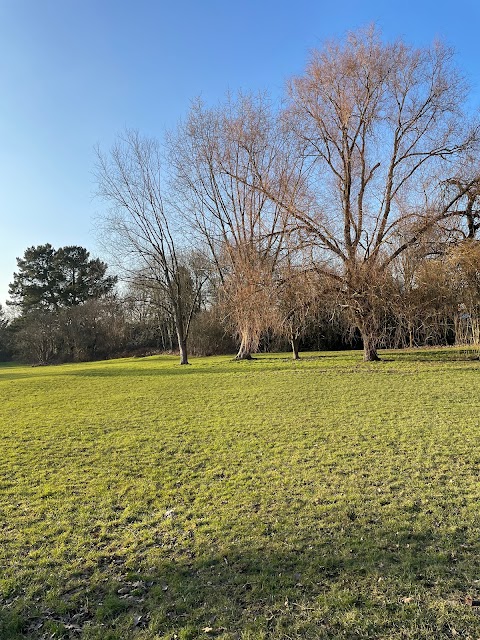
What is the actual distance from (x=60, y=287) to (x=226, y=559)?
4849 cm

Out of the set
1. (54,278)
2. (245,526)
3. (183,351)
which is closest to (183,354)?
(183,351)

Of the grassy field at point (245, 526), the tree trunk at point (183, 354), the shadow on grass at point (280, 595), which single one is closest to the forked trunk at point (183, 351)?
the tree trunk at point (183, 354)

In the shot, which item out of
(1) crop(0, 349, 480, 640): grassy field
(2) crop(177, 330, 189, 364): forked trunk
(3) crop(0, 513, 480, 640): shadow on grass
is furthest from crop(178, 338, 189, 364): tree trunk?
(3) crop(0, 513, 480, 640): shadow on grass

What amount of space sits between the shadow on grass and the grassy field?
1cm

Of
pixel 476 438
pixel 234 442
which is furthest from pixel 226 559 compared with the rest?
pixel 476 438

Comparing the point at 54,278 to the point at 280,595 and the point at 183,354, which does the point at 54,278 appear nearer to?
the point at 183,354

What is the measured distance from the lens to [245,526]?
4090 millimetres

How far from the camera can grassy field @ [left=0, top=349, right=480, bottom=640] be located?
2.79 metres

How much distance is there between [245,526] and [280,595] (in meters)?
1.16

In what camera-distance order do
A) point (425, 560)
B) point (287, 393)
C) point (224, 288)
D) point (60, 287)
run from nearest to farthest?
point (425, 560) < point (287, 393) < point (224, 288) < point (60, 287)

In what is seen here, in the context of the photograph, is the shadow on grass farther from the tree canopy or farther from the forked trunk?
the tree canopy

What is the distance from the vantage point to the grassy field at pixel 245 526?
2.79m

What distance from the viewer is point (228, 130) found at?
20781mm

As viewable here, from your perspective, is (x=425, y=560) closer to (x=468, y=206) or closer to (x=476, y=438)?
(x=476, y=438)
